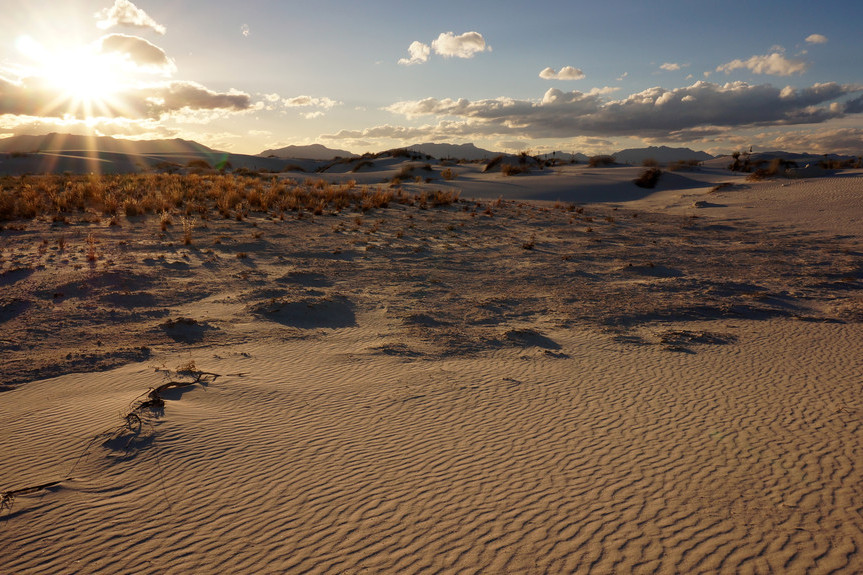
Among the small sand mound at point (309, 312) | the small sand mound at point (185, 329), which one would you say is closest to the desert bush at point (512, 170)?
the small sand mound at point (309, 312)

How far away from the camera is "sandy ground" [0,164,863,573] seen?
3.38m

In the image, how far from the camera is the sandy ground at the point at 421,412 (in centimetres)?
338

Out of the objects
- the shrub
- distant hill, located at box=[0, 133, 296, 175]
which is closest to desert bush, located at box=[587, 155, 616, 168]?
the shrub

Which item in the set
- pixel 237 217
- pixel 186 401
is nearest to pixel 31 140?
pixel 237 217

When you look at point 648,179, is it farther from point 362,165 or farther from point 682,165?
point 362,165

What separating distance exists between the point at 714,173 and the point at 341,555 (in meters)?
36.4

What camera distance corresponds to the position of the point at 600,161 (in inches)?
1400

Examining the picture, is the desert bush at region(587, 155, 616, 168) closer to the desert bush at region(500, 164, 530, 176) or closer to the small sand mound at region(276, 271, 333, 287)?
the desert bush at region(500, 164, 530, 176)

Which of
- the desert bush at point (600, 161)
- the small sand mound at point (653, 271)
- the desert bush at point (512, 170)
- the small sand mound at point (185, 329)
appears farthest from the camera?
the desert bush at point (600, 161)

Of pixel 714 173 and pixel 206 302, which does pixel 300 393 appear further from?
pixel 714 173

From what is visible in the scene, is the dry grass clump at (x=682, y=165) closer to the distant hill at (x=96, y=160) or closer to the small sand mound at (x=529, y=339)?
the small sand mound at (x=529, y=339)

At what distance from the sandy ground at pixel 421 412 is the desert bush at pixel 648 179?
16.2 m

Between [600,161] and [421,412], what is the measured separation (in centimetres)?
3413

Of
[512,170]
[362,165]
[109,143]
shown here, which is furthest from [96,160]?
[109,143]
